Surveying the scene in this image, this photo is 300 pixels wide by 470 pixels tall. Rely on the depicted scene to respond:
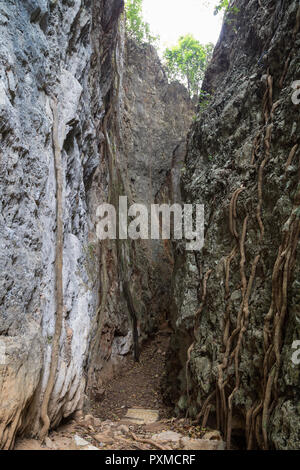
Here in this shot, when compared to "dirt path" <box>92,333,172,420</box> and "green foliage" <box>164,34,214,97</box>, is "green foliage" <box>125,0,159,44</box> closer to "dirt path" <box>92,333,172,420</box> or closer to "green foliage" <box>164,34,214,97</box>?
"green foliage" <box>164,34,214,97</box>

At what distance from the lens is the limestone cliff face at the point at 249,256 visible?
261 centimetres

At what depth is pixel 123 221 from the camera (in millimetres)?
A: 7355

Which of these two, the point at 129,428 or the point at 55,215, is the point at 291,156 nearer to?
the point at 55,215

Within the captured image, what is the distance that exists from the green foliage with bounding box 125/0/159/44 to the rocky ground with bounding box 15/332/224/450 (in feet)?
32.4

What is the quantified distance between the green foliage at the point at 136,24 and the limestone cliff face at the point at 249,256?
582 centimetres

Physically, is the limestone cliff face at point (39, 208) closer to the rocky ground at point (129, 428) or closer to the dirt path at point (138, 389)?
the rocky ground at point (129, 428)

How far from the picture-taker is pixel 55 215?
3551 mm

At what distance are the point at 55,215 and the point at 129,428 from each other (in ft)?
8.23

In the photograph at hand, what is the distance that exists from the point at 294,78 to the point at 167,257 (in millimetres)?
6037

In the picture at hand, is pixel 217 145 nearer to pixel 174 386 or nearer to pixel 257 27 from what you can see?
pixel 257 27

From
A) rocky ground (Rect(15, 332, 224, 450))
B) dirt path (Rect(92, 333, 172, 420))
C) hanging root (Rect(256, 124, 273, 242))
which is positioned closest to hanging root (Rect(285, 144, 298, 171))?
hanging root (Rect(256, 124, 273, 242))

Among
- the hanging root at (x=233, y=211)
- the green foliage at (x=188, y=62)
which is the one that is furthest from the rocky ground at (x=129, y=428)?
the green foliage at (x=188, y=62)

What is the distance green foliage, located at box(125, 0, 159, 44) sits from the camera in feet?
32.0

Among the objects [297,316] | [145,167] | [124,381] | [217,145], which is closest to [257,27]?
[217,145]
